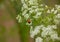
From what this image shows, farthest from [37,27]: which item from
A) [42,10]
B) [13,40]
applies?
[13,40]

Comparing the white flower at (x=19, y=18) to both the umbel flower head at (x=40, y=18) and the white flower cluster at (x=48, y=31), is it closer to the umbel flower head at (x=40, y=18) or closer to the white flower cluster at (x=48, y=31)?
the umbel flower head at (x=40, y=18)

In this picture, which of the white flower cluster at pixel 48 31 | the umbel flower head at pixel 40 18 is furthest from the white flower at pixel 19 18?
the white flower cluster at pixel 48 31

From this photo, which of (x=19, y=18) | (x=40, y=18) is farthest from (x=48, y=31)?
(x=19, y=18)

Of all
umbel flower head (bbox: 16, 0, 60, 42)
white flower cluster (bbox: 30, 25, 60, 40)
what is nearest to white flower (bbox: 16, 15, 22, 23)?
umbel flower head (bbox: 16, 0, 60, 42)

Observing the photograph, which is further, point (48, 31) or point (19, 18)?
point (19, 18)

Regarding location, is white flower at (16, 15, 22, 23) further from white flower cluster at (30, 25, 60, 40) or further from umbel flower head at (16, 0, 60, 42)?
white flower cluster at (30, 25, 60, 40)

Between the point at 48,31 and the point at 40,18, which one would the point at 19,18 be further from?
the point at 48,31

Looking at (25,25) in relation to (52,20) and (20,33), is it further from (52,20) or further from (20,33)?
(52,20)

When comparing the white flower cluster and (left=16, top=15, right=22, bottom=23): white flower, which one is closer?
the white flower cluster
